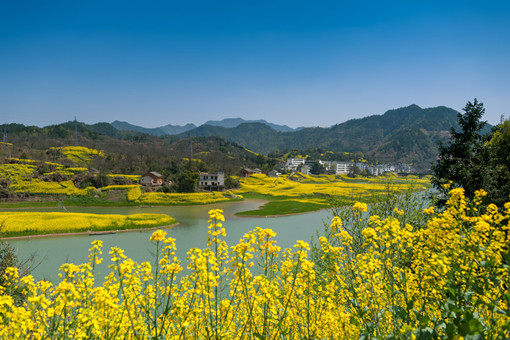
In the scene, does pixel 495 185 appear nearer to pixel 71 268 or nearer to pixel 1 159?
pixel 71 268

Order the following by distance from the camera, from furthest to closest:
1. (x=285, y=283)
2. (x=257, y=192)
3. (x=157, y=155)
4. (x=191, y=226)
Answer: (x=157, y=155) < (x=257, y=192) < (x=191, y=226) < (x=285, y=283)

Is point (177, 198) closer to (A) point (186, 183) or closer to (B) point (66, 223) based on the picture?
(A) point (186, 183)

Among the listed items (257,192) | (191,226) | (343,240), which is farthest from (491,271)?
(257,192)

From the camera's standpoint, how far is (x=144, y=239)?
68.0 ft

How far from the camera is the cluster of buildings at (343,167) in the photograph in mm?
109806

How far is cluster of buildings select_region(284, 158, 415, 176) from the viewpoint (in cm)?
10981

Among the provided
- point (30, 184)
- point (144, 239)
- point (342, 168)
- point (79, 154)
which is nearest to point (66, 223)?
point (144, 239)

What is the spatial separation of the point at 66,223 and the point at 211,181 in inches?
1300

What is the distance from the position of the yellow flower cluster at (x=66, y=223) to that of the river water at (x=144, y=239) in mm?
1217

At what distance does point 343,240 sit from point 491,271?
187cm

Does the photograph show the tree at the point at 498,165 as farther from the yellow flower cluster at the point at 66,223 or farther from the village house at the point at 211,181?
the village house at the point at 211,181

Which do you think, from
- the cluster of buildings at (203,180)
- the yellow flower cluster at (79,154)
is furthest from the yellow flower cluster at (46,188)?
the yellow flower cluster at (79,154)

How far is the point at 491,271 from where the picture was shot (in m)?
2.74

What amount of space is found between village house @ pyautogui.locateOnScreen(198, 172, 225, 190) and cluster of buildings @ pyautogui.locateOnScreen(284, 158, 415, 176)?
170 ft
